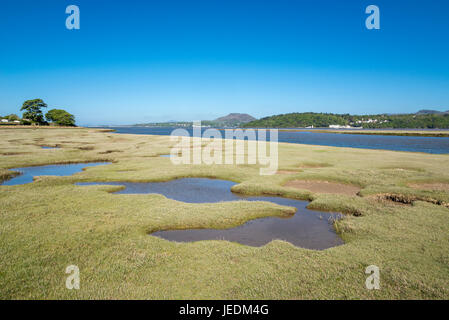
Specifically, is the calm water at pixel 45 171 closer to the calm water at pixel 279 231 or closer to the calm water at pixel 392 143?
the calm water at pixel 279 231

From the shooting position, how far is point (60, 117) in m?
135

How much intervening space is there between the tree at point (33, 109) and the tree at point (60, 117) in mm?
10953

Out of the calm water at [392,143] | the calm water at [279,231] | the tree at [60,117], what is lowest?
the calm water at [279,231]

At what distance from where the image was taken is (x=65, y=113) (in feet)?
454

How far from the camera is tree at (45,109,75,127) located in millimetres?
134375

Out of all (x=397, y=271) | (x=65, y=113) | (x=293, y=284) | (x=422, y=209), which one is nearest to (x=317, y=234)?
(x=397, y=271)

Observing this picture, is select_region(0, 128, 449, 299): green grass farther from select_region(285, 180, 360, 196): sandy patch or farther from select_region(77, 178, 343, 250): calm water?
select_region(285, 180, 360, 196): sandy patch

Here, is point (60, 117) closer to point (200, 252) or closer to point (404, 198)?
point (200, 252)

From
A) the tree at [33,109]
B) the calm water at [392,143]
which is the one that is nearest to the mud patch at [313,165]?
the calm water at [392,143]

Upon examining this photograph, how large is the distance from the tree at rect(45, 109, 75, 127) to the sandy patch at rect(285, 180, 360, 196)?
15064cm

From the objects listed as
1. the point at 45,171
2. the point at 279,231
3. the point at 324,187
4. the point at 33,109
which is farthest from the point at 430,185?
the point at 33,109

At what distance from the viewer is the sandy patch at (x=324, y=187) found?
19.5 metres

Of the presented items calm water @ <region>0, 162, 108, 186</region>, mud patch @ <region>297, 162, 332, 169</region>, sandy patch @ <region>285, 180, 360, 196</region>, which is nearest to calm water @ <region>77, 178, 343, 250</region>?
sandy patch @ <region>285, 180, 360, 196</region>
